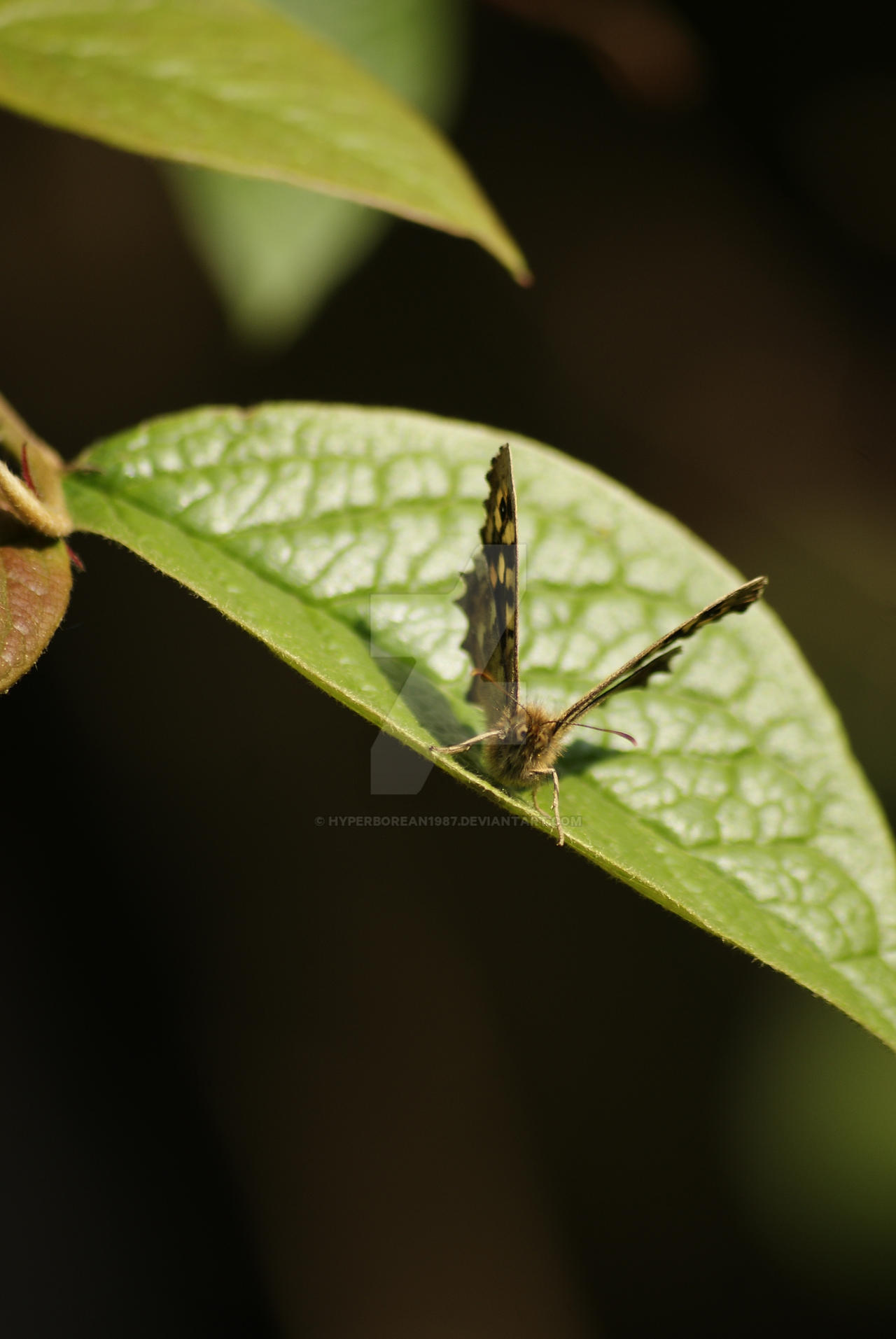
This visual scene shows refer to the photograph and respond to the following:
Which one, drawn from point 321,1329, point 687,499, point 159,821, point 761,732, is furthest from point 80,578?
point 687,499

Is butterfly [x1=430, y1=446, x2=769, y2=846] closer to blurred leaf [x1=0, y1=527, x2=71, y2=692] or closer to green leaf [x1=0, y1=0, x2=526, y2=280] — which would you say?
green leaf [x1=0, y1=0, x2=526, y2=280]

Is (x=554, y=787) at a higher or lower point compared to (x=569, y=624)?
lower

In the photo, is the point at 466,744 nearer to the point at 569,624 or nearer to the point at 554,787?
Answer: the point at 554,787

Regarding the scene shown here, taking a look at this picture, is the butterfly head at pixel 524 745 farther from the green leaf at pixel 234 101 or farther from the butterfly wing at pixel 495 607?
the green leaf at pixel 234 101

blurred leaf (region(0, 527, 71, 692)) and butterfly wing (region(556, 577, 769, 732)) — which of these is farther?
butterfly wing (region(556, 577, 769, 732))

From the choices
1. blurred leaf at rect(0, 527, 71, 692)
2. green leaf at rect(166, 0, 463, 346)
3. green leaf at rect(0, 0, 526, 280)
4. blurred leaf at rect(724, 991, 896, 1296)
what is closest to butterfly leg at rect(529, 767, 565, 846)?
blurred leaf at rect(0, 527, 71, 692)

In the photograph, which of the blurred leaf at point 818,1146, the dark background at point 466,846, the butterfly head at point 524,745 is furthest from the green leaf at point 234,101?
the blurred leaf at point 818,1146

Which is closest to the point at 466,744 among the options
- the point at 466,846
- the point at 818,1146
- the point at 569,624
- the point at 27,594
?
the point at 569,624
